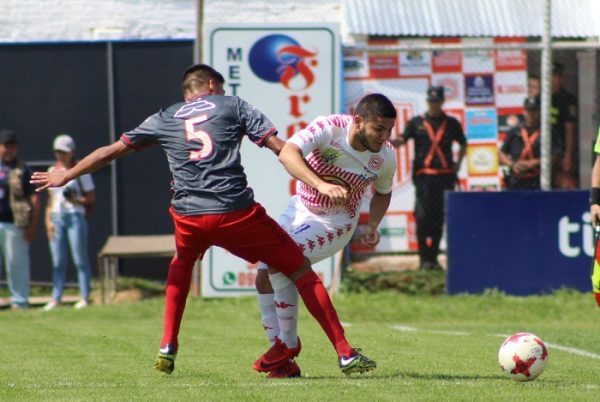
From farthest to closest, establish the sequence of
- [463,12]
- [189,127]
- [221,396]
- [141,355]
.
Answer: [463,12] < [141,355] < [189,127] < [221,396]

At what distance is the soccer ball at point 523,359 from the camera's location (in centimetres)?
857

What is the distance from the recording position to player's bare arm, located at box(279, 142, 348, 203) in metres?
8.13

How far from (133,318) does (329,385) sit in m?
8.90

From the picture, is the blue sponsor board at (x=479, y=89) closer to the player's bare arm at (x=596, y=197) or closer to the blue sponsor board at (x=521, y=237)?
the blue sponsor board at (x=521, y=237)

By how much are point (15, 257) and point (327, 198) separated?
9.66m

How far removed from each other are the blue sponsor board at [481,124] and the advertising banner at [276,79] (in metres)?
2.14

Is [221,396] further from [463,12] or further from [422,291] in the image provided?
[463,12]

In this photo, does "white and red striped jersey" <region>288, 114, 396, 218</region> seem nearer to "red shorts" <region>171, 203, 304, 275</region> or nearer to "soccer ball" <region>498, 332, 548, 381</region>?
"red shorts" <region>171, 203, 304, 275</region>

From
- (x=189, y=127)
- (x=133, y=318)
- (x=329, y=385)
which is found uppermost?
(x=189, y=127)

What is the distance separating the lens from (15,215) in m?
18.1

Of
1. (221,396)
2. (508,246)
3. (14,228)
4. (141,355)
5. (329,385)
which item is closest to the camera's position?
(221,396)

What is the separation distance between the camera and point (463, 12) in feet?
67.3

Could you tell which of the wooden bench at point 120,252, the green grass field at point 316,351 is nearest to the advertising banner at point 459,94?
the green grass field at point 316,351

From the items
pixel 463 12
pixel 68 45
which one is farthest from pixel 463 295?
pixel 68 45
